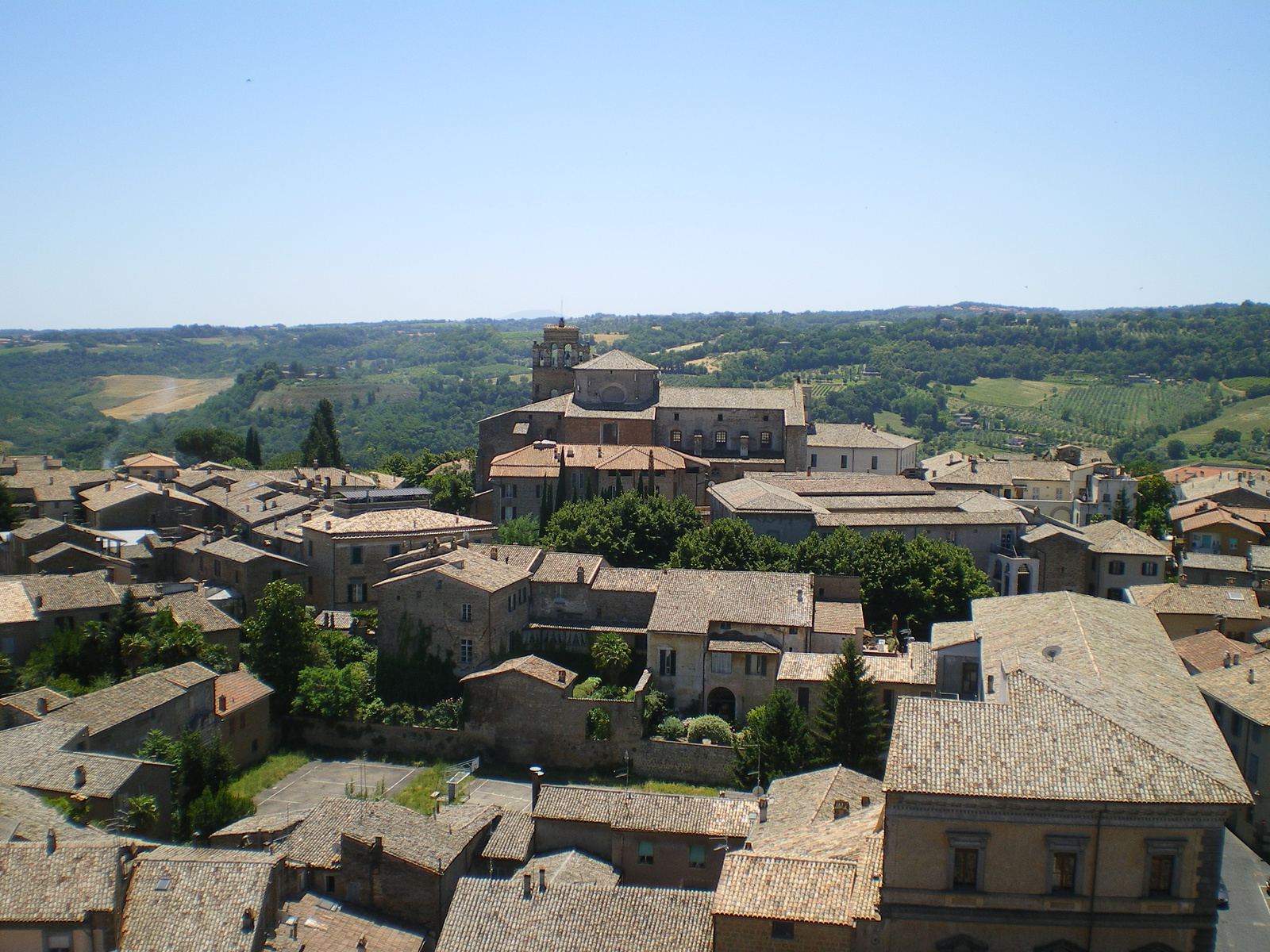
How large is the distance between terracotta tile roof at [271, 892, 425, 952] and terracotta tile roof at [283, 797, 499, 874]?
131 cm

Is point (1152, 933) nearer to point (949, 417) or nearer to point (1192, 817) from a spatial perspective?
point (1192, 817)

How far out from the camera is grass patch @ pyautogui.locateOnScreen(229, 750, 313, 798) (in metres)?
38.5

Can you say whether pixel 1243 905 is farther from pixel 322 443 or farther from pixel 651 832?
pixel 322 443

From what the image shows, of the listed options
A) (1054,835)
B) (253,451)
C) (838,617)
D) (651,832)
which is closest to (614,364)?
(838,617)

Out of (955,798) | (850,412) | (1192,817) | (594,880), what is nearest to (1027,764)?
(955,798)

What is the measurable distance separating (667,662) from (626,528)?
11.0 m

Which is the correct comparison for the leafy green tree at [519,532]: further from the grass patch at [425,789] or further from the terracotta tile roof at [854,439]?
the terracotta tile roof at [854,439]

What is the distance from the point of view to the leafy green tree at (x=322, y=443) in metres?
92.6

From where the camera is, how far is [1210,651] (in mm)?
42000

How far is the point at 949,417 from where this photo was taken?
158m

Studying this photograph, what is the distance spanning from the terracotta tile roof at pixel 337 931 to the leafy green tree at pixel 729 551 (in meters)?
22.6

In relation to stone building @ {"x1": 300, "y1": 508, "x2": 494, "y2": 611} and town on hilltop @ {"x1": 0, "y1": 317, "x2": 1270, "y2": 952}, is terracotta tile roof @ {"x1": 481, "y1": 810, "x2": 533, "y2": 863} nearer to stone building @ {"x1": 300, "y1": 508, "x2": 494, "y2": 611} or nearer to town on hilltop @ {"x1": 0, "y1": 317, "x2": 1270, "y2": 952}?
town on hilltop @ {"x1": 0, "y1": 317, "x2": 1270, "y2": 952}

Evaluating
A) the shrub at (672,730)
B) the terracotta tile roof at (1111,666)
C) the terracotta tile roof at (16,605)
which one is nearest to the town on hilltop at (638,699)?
the terracotta tile roof at (1111,666)

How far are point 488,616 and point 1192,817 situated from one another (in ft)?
88.4
